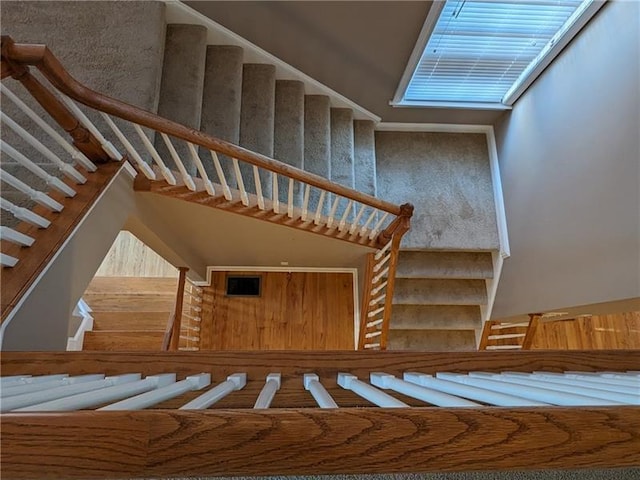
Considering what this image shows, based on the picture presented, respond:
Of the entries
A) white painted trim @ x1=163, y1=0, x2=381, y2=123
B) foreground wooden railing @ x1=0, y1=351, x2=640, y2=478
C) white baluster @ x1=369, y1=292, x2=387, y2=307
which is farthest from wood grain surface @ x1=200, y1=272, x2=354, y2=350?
foreground wooden railing @ x1=0, y1=351, x2=640, y2=478

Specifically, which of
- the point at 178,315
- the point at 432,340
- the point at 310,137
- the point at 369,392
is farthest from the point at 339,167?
the point at 369,392

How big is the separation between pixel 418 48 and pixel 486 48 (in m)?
0.49

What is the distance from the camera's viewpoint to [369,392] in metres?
0.77

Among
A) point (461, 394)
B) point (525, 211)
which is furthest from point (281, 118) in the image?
point (461, 394)

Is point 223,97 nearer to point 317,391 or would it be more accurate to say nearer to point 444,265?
point 444,265

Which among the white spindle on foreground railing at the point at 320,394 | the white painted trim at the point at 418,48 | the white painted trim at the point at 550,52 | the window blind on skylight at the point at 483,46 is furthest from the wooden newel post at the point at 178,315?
the white painted trim at the point at 550,52

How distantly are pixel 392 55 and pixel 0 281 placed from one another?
2.71m

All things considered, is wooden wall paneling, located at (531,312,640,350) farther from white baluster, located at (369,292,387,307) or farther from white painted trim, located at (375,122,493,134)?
white painted trim, located at (375,122,493,134)

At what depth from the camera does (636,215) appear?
1.83 meters

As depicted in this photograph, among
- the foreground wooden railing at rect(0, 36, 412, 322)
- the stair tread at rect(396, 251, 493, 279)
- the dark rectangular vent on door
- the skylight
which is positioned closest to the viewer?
the foreground wooden railing at rect(0, 36, 412, 322)

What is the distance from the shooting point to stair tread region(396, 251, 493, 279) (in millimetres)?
3398

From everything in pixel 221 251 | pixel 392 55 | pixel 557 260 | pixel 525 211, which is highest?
pixel 392 55

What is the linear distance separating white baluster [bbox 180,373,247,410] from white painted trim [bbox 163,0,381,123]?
9.28ft

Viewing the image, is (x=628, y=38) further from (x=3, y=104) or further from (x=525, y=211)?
(x=3, y=104)
